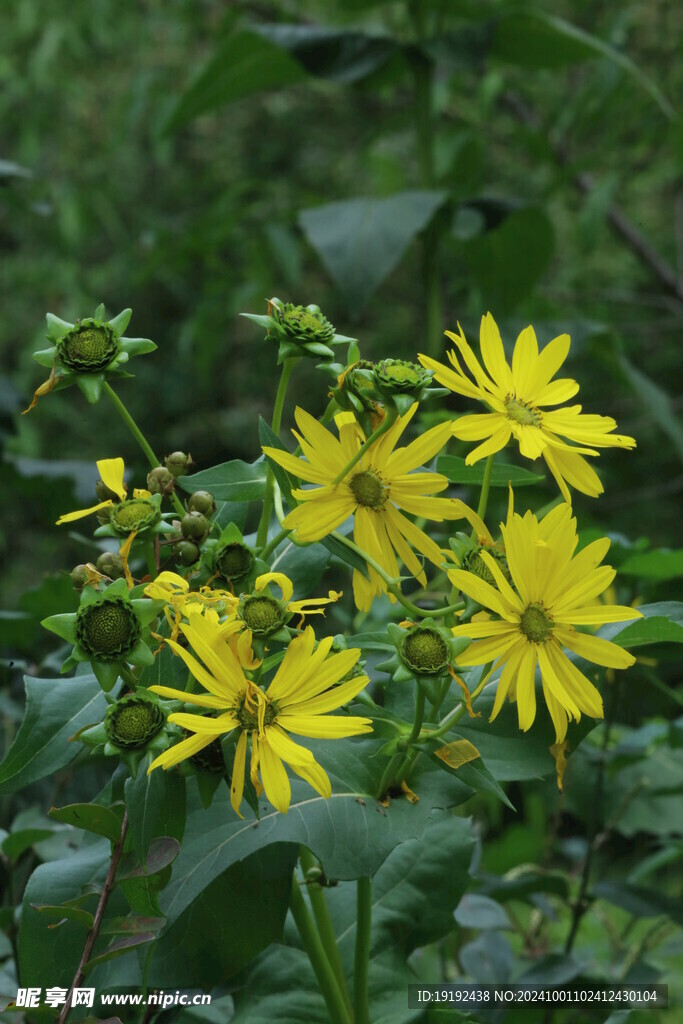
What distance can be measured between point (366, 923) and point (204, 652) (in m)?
0.13

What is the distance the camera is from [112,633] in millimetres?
263

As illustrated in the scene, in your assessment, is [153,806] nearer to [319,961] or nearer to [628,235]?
[319,961]

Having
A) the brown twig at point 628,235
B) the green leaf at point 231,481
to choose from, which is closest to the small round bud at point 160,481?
the green leaf at point 231,481

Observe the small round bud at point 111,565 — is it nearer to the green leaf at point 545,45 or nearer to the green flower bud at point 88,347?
the green flower bud at point 88,347

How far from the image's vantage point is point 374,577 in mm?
309

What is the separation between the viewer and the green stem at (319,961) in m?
0.32

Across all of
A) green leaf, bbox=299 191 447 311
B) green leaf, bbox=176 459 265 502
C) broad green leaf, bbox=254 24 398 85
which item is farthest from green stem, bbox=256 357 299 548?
broad green leaf, bbox=254 24 398 85

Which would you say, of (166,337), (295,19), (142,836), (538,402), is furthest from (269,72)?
(166,337)

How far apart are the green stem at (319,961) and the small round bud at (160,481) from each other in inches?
5.4

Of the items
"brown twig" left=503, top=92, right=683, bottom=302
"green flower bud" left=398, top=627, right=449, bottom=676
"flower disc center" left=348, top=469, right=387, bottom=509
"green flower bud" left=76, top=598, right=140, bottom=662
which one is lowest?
"green flower bud" left=398, top=627, right=449, bottom=676

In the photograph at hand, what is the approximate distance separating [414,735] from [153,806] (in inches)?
3.0

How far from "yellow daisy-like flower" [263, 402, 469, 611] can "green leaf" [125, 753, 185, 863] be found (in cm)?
8

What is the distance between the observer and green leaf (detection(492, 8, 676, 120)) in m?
0.89

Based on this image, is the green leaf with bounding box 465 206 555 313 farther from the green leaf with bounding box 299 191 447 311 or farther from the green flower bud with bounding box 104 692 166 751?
the green flower bud with bounding box 104 692 166 751
